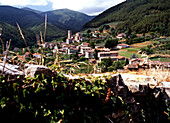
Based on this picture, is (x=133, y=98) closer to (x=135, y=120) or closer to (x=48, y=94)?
(x=135, y=120)

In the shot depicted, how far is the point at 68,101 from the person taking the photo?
2111 mm

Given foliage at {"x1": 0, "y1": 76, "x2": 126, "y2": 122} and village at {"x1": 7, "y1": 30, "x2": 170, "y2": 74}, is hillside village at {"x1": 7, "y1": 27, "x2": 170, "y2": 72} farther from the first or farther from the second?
foliage at {"x1": 0, "y1": 76, "x2": 126, "y2": 122}

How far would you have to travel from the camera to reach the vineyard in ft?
5.93

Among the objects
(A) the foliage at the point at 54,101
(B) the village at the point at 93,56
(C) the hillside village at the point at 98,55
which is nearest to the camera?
(A) the foliage at the point at 54,101

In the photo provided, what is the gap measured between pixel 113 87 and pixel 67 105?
3.67 feet

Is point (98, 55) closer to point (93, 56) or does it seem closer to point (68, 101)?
point (93, 56)

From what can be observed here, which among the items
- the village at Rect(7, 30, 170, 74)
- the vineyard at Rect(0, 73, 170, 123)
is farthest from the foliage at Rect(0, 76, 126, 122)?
the village at Rect(7, 30, 170, 74)

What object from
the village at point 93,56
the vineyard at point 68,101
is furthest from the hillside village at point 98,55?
the vineyard at point 68,101

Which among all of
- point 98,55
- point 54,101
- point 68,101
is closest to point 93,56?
point 98,55

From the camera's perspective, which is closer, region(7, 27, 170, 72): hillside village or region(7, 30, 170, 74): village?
region(7, 30, 170, 74): village

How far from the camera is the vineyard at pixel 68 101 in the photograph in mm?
1808

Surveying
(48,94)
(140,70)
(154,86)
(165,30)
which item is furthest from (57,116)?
(165,30)

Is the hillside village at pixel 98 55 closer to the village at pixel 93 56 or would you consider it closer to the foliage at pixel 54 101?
the village at pixel 93 56

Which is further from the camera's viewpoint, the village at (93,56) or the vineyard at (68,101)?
the village at (93,56)
